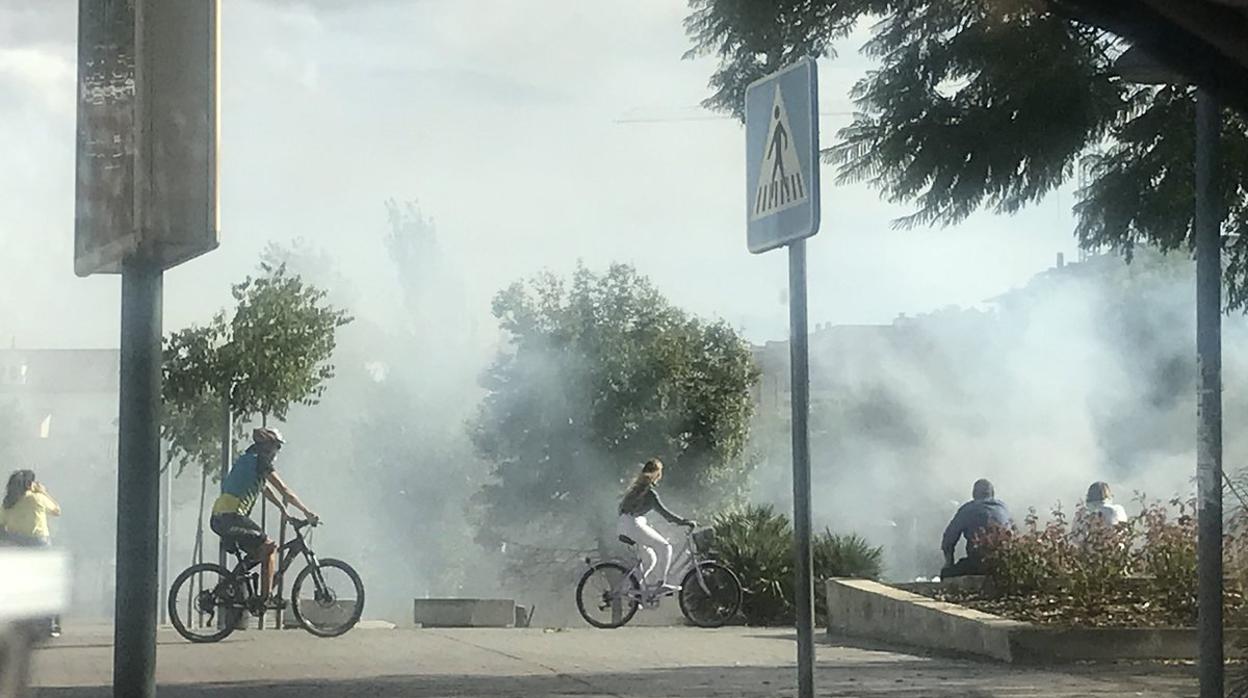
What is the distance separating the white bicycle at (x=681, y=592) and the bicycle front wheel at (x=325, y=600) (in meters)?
2.57

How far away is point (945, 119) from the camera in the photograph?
410 inches

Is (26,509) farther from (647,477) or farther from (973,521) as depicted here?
(973,521)

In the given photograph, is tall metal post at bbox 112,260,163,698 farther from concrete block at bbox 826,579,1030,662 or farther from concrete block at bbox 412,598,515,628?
concrete block at bbox 412,598,515,628

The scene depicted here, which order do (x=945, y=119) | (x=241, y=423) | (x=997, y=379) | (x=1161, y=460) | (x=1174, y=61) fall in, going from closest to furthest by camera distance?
1. (x=1174, y=61)
2. (x=945, y=119)
3. (x=241, y=423)
4. (x=1161, y=460)
5. (x=997, y=379)

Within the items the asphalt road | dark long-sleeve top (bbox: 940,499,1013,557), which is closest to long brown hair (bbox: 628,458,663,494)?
the asphalt road

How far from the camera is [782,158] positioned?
6.14m

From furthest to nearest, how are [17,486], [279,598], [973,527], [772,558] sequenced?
[772,558] < [973,527] < [17,486] < [279,598]

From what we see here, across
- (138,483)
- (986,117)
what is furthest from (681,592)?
(138,483)

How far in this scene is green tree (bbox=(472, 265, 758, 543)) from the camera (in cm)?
3762

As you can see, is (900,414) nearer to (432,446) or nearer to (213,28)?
(432,446)

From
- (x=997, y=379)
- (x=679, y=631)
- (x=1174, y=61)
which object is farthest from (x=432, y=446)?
(x=1174, y=61)

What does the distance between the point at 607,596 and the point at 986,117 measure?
7068 millimetres

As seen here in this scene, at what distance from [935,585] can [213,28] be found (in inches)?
488

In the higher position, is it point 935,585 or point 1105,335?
point 1105,335
